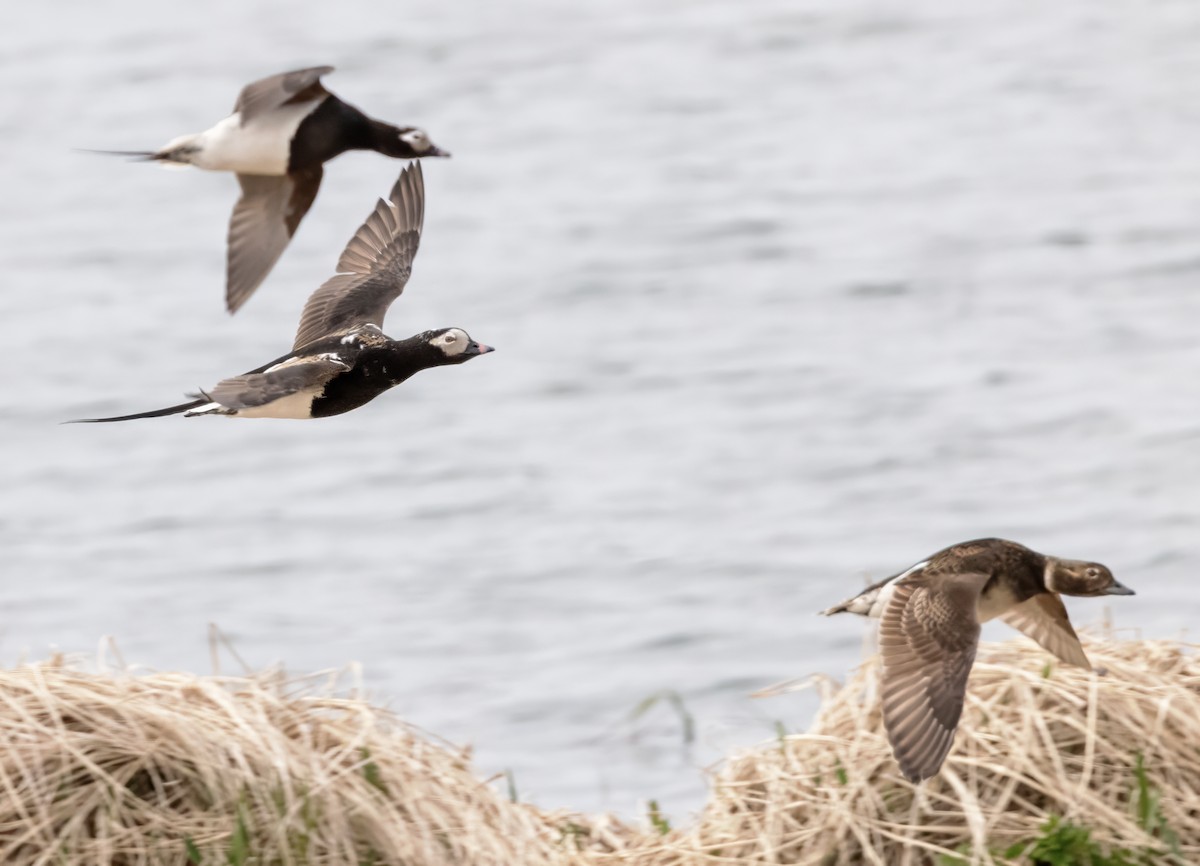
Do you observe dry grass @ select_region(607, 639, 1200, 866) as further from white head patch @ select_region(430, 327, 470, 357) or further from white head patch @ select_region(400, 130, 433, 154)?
white head patch @ select_region(400, 130, 433, 154)

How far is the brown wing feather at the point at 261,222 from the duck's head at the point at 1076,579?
2.56 m

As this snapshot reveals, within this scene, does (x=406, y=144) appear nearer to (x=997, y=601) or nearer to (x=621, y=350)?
(x=997, y=601)

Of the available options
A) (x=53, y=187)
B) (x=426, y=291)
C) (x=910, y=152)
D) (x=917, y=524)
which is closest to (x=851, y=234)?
(x=910, y=152)

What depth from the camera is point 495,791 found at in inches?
214

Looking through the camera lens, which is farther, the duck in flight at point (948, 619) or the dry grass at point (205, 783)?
the duck in flight at point (948, 619)

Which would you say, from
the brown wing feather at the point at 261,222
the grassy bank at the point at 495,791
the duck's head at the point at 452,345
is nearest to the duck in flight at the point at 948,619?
the grassy bank at the point at 495,791

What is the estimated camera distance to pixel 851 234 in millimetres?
17250

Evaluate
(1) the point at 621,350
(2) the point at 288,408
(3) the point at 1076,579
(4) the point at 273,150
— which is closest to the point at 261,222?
(4) the point at 273,150

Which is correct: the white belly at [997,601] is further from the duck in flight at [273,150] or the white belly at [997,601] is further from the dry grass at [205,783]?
the duck in flight at [273,150]

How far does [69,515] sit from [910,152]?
26.8 feet

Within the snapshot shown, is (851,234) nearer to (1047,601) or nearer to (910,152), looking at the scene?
(910,152)

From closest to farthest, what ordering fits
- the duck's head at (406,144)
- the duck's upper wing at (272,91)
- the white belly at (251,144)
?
the duck's upper wing at (272,91)
the white belly at (251,144)
the duck's head at (406,144)

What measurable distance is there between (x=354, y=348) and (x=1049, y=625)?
1953 millimetres

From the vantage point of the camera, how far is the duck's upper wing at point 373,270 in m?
6.69
